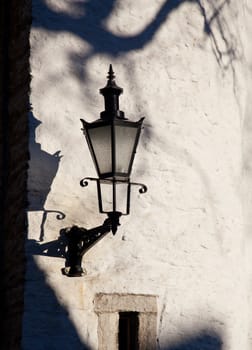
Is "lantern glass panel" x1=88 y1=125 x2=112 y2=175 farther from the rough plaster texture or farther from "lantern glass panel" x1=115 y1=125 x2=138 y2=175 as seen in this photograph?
the rough plaster texture

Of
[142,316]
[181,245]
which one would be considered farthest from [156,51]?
[142,316]

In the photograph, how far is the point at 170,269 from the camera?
17.6 feet

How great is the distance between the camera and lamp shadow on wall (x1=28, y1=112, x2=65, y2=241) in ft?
16.3

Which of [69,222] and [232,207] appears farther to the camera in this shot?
[232,207]

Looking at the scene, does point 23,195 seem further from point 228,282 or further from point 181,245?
point 228,282

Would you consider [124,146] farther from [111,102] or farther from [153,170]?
[153,170]

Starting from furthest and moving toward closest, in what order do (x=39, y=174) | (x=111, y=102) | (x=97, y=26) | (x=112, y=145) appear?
(x=97, y=26) < (x=39, y=174) < (x=111, y=102) < (x=112, y=145)

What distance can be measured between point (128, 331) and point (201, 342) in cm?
50

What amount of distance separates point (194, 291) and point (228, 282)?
0.93 ft

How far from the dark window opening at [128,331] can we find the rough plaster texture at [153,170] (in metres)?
0.15

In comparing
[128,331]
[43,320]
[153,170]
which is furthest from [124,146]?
[128,331]

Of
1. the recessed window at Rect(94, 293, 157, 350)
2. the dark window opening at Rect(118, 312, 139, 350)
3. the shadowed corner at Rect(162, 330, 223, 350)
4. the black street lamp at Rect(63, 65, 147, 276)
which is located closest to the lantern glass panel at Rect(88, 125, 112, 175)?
the black street lamp at Rect(63, 65, 147, 276)

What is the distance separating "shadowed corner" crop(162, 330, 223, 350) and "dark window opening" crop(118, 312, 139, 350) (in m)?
0.21

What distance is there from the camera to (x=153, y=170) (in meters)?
5.43
